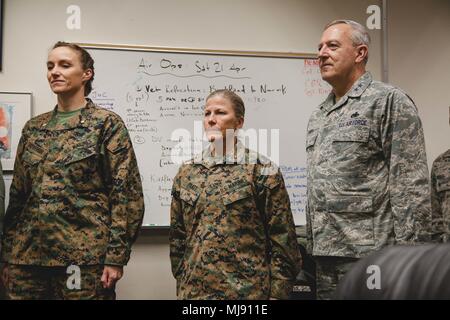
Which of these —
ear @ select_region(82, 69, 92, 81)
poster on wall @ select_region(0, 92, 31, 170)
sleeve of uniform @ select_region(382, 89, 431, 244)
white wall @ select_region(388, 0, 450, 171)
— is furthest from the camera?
white wall @ select_region(388, 0, 450, 171)

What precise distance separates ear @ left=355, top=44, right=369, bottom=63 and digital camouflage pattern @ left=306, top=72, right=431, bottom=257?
84 millimetres

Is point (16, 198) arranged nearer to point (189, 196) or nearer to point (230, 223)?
point (189, 196)

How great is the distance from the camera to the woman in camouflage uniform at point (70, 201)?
1.93 m

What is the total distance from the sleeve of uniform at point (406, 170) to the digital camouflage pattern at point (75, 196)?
94cm

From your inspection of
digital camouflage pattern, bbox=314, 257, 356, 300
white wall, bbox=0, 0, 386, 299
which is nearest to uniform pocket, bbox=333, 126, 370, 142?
digital camouflage pattern, bbox=314, 257, 356, 300

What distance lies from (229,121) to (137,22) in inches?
46.8

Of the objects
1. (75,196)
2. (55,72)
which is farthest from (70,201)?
(55,72)

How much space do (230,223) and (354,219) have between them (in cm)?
42

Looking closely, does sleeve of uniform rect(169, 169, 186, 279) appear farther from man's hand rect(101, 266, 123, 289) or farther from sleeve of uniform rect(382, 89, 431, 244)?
sleeve of uniform rect(382, 89, 431, 244)

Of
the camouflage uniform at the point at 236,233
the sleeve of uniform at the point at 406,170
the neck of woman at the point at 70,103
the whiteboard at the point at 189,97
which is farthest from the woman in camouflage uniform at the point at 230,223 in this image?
the whiteboard at the point at 189,97

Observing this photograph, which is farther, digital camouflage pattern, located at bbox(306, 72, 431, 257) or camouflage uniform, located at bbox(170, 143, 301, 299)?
camouflage uniform, located at bbox(170, 143, 301, 299)

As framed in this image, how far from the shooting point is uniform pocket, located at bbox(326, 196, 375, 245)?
1.78 m

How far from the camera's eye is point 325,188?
1.87 metres
